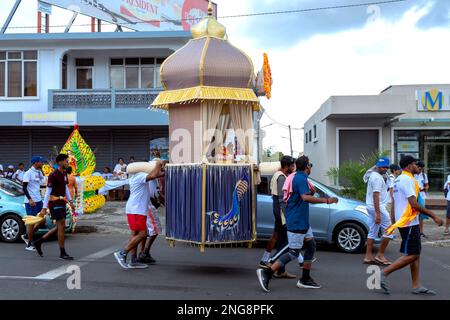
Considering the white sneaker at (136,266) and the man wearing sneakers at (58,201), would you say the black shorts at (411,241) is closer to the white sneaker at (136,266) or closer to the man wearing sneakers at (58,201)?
the white sneaker at (136,266)

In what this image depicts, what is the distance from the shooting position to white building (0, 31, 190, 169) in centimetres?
1947

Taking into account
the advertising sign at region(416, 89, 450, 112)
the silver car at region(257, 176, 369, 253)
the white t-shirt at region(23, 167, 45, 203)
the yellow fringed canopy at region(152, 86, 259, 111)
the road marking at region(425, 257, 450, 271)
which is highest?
the advertising sign at region(416, 89, 450, 112)

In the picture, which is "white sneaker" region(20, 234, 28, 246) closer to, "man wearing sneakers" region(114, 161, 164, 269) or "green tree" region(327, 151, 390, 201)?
"man wearing sneakers" region(114, 161, 164, 269)

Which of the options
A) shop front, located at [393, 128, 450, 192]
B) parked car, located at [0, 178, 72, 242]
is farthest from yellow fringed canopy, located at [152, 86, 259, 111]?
shop front, located at [393, 128, 450, 192]

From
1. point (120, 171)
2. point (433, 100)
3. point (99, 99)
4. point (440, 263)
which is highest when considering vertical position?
point (99, 99)

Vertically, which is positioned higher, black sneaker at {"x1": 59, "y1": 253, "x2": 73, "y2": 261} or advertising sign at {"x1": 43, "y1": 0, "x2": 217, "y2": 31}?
advertising sign at {"x1": 43, "y1": 0, "x2": 217, "y2": 31}

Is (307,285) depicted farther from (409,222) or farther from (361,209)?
(361,209)

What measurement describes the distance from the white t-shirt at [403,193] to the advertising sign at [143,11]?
1834 centimetres

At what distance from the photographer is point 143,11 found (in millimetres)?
23703

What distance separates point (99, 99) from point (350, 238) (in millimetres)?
13463

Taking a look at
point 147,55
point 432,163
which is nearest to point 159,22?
point 147,55

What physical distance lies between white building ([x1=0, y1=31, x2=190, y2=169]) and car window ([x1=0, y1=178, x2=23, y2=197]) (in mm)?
8129

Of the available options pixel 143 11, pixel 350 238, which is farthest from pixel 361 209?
pixel 143 11

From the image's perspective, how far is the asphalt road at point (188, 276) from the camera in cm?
624
